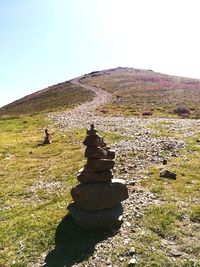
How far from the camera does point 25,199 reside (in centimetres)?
2281

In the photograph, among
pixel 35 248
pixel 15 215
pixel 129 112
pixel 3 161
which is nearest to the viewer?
pixel 35 248

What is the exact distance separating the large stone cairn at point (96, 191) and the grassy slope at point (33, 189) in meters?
1.60

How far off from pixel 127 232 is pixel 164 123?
117 ft

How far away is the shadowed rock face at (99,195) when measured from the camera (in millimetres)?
17578

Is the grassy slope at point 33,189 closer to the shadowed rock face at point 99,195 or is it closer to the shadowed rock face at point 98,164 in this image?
the shadowed rock face at point 99,195

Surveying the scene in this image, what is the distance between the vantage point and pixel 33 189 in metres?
24.6

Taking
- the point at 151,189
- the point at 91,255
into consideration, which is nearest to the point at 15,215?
the point at 91,255

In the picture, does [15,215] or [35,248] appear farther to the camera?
[15,215]

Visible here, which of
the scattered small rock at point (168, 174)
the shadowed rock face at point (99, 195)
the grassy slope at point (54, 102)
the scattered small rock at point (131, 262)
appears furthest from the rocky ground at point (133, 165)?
the grassy slope at point (54, 102)

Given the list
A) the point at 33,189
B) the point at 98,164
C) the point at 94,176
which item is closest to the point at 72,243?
the point at 94,176

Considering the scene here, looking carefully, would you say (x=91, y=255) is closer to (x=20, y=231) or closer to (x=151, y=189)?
(x=20, y=231)

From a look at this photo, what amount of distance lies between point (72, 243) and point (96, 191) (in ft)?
9.54

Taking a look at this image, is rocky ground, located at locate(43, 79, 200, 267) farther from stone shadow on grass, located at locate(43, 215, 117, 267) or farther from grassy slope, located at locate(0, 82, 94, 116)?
grassy slope, located at locate(0, 82, 94, 116)

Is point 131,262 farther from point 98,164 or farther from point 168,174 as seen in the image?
point 168,174
